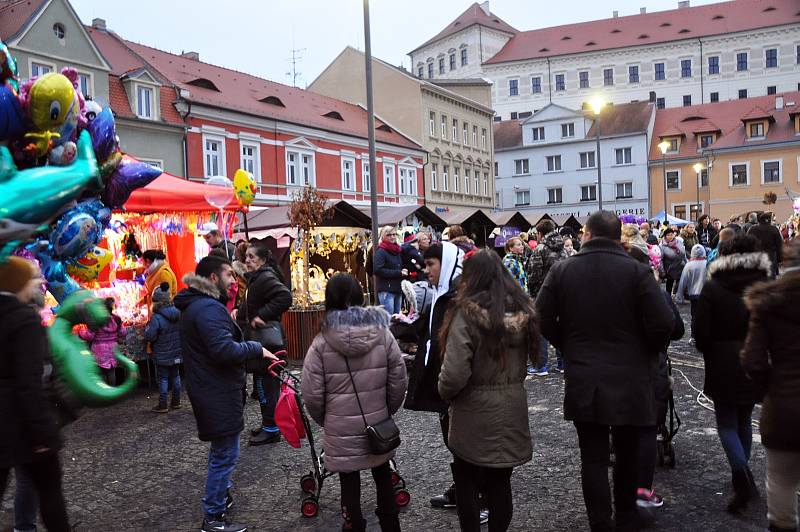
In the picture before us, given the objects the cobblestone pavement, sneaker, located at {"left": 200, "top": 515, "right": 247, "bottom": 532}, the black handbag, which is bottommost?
the cobblestone pavement

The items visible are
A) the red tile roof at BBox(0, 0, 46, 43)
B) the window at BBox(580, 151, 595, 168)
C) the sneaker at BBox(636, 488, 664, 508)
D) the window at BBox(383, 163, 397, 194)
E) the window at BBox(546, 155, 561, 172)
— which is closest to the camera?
the sneaker at BBox(636, 488, 664, 508)

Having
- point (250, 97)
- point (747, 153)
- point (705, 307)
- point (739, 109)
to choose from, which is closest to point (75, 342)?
point (705, 307)

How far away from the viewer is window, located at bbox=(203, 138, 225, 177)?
27.1m

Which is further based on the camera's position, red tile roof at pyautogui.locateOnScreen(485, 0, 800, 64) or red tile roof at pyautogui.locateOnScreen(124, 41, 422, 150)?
red tile roof at pyautogui.locateOnScreen(485, 0, 800, 64)

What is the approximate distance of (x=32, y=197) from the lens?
3.73m

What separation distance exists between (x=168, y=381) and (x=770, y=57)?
72647mm

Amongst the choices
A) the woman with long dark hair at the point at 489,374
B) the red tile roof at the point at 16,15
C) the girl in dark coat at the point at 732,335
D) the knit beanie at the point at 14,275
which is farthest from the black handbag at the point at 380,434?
the red tile roof at the point at 16,15

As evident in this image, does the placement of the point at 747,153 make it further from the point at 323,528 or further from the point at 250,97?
the point at 323,528

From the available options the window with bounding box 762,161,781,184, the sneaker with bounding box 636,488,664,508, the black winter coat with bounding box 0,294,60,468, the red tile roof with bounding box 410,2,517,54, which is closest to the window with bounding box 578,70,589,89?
the red tile roof with bounding box 410,2,517,54

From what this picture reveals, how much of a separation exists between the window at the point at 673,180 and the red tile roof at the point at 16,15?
144ft

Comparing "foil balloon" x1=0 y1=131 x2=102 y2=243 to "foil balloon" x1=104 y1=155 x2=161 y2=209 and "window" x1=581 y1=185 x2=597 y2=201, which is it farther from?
"window" x1=581 y1=185 x2=597 y2=201

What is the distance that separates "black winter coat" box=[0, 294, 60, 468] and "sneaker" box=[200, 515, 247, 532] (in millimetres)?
1523

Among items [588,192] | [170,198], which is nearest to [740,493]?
[170,198]

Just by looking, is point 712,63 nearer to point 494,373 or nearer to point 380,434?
point 494,373
